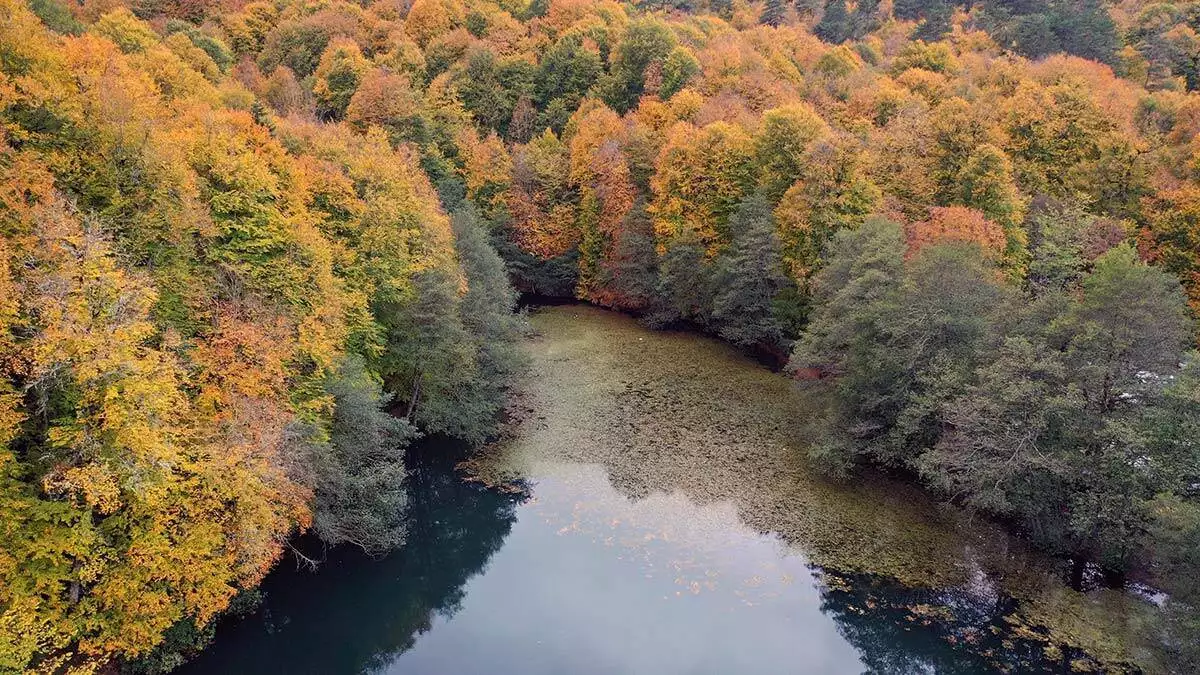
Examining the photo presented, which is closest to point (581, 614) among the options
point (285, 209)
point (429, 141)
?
point (285, 209)

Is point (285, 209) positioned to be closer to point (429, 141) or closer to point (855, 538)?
point (855, 538)

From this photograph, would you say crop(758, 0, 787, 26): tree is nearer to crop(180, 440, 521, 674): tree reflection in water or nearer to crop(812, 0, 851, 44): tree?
crop(812, 0, 851, 44): tree

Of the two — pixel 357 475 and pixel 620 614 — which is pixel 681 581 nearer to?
pixel 620 614

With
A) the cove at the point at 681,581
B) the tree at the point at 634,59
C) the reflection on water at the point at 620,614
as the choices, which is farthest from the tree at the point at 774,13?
the reflection on water at the point at 620,614

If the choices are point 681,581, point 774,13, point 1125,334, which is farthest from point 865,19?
point 681,581

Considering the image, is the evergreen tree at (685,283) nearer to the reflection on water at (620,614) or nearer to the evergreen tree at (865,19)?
the reflection on water at (620,614)

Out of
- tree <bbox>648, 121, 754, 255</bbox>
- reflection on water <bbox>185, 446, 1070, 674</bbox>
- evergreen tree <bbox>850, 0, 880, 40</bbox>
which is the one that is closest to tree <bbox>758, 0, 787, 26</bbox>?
evergreen tree <bbox>850, 0, 880, 40</bbox>
